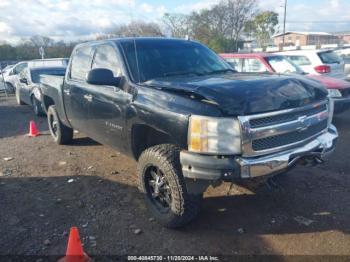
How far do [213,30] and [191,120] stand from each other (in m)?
47.0

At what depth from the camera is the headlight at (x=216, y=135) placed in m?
3.03

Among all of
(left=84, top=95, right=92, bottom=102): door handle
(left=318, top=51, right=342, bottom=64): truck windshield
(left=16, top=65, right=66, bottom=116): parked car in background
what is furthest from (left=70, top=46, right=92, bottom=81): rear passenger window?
(left=318, top=51, right=342, bottom=64): truck windshield

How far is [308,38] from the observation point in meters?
73.8

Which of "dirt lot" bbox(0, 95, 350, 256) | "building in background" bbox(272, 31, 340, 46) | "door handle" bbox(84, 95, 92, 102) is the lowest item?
"building in background" bbox(272, 31, 340, 46)

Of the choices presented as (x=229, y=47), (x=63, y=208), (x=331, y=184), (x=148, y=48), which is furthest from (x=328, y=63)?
(x=229, y=47)

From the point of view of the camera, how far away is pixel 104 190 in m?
4.77

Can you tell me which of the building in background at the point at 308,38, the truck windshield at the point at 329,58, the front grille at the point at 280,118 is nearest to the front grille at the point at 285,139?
the front grille at the point at 280,118

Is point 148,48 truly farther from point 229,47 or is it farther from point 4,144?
point 229,47

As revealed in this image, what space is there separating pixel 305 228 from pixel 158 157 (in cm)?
168

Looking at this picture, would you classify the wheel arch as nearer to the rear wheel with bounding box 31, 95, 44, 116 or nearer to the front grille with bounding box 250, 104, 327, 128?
the front grille with bounding box 250, 104, 327, 128

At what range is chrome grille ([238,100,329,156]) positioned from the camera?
10.1ft

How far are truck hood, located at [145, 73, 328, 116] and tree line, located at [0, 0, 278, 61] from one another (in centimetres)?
3763

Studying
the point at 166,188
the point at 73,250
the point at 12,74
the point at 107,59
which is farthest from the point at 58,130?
the point at 12,74

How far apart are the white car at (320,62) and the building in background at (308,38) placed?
50.7m
